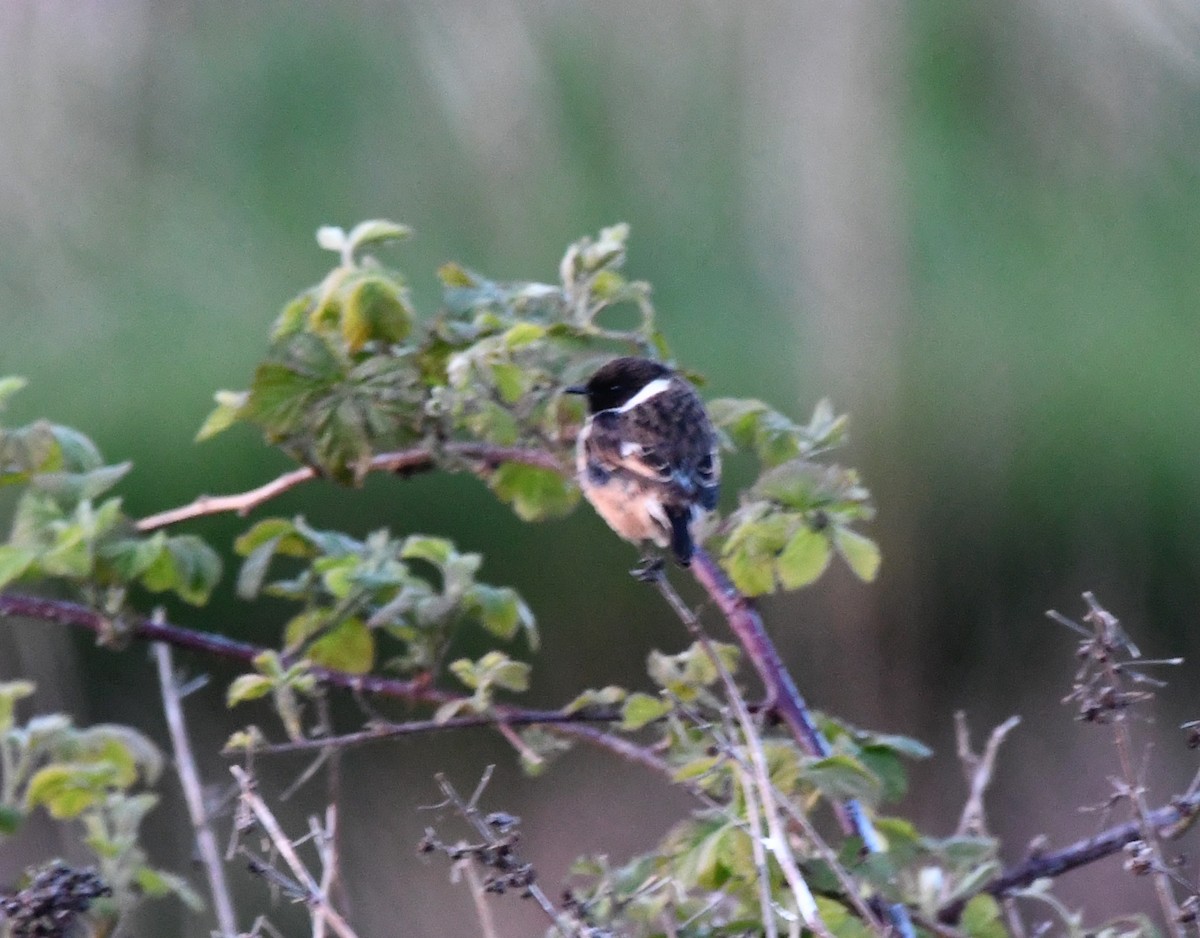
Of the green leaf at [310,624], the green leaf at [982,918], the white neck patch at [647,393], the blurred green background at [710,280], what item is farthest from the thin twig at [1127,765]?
the blurred green background at [710,280]

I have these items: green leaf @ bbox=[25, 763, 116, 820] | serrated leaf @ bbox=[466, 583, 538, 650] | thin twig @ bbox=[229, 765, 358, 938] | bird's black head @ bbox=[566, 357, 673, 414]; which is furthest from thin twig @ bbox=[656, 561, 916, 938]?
green leaf @ bbox=[25, 763, 116, 820]

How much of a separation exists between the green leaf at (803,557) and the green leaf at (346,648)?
0.82 meters

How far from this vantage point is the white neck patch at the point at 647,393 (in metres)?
3.26

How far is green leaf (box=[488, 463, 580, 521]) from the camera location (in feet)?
8.86

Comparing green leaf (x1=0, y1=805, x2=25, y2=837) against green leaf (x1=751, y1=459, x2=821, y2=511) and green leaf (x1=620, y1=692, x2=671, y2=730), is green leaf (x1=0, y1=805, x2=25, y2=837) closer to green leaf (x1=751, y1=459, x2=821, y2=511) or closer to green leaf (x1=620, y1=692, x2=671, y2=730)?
green leaf (x1=620, y1=692, x2=671, y2=730)

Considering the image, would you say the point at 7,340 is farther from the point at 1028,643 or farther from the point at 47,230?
the point at 1028,643

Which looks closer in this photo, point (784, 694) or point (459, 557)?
point (784, 694)

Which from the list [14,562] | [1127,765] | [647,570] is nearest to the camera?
[1127,765]

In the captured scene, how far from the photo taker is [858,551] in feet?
7.32

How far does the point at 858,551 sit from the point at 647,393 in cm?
113

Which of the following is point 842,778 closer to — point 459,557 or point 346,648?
point 459,557

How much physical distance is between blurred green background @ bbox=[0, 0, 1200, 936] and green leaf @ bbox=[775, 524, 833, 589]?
2.52 metres

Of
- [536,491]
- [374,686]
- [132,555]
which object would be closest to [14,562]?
[132,555]

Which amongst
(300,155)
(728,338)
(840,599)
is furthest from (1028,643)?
(300,155)
